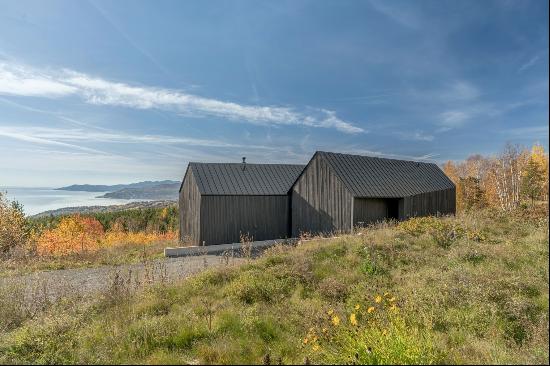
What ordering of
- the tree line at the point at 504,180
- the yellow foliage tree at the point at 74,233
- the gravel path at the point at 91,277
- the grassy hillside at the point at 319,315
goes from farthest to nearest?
the yellow foliage tree at the point at 74,233
the tree line at the point at 504,180
the gravel path at the point at 91,277
the grassy hillside at the point at 319,315

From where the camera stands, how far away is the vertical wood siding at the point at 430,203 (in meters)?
21.5

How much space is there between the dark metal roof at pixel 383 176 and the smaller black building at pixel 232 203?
4295mm

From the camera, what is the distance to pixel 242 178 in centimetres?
2236

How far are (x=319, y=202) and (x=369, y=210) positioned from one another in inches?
115

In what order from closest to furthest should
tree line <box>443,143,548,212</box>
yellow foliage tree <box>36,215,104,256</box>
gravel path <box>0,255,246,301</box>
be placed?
gravel path <box>0,255,246,301</box> < tree line <box>443,143,548,212</box> < yellow foliage tree <box>36,215,104,256</box>

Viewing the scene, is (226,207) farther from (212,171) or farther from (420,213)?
(420,213)

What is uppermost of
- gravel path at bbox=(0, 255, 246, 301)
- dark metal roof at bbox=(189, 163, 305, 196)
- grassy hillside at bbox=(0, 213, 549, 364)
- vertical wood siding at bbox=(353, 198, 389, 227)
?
dark metal roof at bbox=(189, 163, 305, 196)

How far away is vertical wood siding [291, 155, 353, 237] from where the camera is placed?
Result: 1891 centimetres

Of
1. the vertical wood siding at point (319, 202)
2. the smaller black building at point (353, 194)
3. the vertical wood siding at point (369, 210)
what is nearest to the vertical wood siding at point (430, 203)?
the smaller black building at point (353, 194)

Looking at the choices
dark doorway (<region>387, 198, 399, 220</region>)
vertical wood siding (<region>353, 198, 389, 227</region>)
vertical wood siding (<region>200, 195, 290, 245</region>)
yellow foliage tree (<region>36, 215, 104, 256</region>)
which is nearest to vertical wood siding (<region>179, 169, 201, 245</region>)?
vertical wood siding (<region>200, 195, 290, 245</region>)

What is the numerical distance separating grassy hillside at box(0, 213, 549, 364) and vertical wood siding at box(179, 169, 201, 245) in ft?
38.0

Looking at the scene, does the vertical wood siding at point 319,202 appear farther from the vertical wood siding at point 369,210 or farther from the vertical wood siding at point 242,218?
the vertical wood siding at point 242,218

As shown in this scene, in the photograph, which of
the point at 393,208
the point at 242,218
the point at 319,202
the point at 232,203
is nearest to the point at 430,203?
the point at 393,208

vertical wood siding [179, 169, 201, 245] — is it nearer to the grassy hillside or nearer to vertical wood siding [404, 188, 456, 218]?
the grassy hillside
